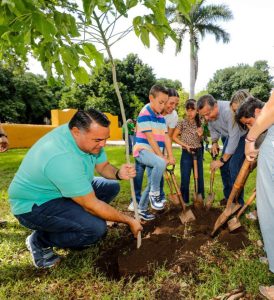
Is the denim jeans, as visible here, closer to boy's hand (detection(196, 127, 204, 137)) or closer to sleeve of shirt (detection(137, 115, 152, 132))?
sleeve of shirt (detection(137, 115, 152, 132))

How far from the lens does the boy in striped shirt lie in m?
3.46

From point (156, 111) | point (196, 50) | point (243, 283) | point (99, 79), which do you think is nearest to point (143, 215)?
point (156, 111)

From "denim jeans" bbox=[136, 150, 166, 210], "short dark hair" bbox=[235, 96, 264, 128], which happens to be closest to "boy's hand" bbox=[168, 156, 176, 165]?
"denim jeans" bbox=[136, 150, 166, 210]

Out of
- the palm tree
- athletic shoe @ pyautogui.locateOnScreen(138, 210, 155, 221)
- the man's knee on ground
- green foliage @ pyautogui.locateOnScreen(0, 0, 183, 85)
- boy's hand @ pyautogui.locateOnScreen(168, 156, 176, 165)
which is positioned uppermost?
the palm tree

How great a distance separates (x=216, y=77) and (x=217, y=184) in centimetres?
4172

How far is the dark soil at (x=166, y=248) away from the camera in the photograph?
2.43 meters

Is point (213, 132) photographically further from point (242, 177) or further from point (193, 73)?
point (193, 73)

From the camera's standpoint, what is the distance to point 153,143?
354 centimetres

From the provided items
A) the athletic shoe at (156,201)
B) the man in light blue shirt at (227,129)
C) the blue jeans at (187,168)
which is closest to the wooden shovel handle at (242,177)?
the man in light blue shirt at (227,129)

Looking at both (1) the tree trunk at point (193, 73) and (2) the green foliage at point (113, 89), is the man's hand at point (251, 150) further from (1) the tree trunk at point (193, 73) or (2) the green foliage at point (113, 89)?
(2) the green foliage at point (113, 89)

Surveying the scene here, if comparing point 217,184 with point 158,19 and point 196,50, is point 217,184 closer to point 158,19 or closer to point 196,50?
point 158,19

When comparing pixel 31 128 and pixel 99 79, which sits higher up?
pixel 99 79

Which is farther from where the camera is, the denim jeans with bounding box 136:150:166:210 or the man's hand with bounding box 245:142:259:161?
the denim jeans with bounding box 136:150:166:210

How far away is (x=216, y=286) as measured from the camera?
2213 millimetres
